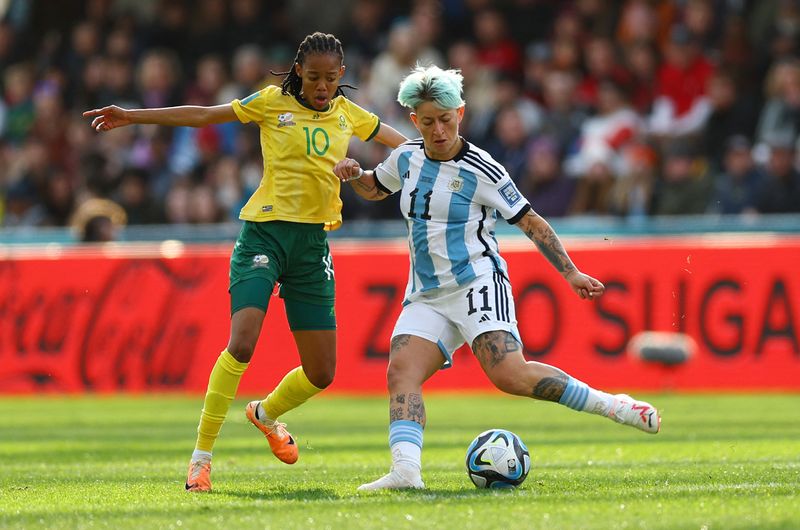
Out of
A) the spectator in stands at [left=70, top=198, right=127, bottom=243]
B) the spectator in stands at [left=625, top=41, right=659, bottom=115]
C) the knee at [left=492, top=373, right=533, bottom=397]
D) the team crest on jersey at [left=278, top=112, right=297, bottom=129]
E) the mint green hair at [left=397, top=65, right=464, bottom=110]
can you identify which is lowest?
the knee at [left=492, top=373, right=533, bottom=397]

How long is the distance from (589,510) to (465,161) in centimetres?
204

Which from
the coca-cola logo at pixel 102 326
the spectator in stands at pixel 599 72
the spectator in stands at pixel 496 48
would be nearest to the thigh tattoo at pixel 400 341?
the coca-cola logo at pixel 102 326

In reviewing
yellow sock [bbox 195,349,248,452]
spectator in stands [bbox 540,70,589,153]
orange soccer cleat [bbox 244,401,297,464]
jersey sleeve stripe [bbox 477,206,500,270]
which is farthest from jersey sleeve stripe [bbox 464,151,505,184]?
spectator in stands [bbox 540,70,589,153]

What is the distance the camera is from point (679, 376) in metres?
14.9

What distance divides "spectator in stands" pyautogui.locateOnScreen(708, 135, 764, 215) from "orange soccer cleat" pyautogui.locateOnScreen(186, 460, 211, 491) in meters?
10.0

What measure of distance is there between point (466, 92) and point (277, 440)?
36.2 ft

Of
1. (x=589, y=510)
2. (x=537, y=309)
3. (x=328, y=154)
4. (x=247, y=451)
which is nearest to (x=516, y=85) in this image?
(x=537, y=309)

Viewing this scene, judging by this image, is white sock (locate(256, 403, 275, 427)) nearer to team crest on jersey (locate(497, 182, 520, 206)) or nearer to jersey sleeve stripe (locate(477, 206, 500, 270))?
jersey sleeve stripe (locate(477, 206, 500, 270))

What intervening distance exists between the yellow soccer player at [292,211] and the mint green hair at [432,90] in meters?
0.64

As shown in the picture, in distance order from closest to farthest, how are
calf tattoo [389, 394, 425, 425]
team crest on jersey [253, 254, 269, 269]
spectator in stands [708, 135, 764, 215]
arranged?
calf tattoo [389, 394, 425, 425] → team crest on jersey [253, 254, 269, 269] → spectator in stands [708, 135, 764, 215]

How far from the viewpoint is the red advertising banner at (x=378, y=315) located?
14805mm

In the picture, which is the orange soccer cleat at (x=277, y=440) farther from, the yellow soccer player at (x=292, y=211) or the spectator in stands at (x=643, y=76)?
the spectator in stands at (x=643, y=76)

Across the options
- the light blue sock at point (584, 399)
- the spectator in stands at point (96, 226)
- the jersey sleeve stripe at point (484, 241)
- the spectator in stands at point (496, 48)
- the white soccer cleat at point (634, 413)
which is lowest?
the white soccer cleat at point (634, 413)

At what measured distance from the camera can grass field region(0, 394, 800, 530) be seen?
6.09m
